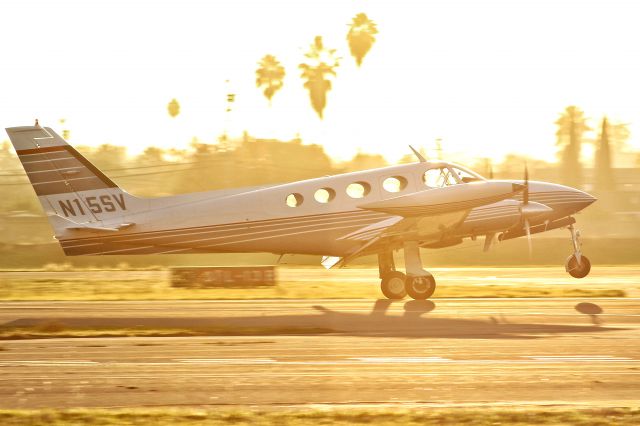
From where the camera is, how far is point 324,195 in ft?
80.7

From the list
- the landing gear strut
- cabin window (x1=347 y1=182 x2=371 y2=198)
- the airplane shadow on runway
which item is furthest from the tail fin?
the landing gear strut

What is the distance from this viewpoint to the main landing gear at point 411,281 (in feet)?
80.7

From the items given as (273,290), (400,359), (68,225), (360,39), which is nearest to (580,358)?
(400,359)

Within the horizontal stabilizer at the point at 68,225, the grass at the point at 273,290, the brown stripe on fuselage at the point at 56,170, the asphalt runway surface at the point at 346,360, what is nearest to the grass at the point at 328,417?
the asphalt runway surface at the point at 346,360

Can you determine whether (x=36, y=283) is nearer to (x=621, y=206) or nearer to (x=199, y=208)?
(x=199, y=208)

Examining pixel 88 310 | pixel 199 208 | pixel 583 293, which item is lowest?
pixel 583 293

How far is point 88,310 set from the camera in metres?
22.9

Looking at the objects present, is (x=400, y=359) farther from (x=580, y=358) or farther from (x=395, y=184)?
(x=395, y=184)

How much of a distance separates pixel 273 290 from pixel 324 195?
18.6ft

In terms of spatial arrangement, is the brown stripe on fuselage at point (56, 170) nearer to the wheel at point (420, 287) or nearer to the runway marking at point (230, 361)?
the wheel at point (420, 287)

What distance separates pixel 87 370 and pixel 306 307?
10.1 meters

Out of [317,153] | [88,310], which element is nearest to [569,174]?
[317,153]

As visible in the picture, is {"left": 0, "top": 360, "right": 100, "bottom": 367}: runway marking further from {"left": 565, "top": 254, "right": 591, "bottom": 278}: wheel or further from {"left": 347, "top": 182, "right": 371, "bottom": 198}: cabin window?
{"left": 565, "top": 254, "right": 591, "bottom": 278}: wheel

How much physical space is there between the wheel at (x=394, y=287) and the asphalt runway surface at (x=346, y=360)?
2.72 meters
